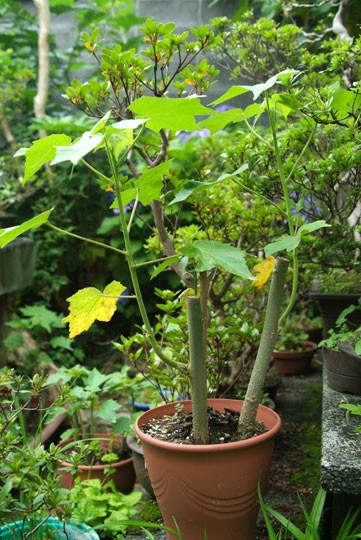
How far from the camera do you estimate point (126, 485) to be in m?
2.32

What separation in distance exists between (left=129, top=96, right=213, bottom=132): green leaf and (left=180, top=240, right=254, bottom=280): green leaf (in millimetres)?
304

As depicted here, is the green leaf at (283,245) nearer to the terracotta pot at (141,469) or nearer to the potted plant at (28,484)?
the potted plant at (28,484)

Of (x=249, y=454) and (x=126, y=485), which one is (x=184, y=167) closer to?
(x=126, y=485)

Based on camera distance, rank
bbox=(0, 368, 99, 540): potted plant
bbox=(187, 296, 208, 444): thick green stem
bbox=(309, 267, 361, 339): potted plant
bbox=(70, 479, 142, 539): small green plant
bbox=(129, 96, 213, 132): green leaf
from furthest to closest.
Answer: bbox=(309, 267, 361, 339): potted plant → bbox=(70, 479, 142, 539): small green plant → bbox=(187, 296, 208, 444): thick green stem → bbox=(0, 368, 99, 540): potted plant → bbox=(129, 96, 213, 132): green leaf

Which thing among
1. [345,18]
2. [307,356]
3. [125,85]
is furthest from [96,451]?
[345,18]

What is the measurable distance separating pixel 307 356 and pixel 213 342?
1711mm

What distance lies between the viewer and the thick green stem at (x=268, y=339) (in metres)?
1.50

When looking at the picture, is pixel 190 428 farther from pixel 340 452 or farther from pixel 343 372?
pixel 343 372

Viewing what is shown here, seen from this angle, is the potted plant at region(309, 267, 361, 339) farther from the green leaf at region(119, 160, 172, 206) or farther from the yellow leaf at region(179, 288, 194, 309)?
the green leaf at region(119, 160, 172, 206)

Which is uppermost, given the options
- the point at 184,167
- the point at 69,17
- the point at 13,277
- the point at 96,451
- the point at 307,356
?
the point at 69,17

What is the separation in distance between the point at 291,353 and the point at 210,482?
7.25 ft

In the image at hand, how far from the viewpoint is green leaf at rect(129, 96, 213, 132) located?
123 cm

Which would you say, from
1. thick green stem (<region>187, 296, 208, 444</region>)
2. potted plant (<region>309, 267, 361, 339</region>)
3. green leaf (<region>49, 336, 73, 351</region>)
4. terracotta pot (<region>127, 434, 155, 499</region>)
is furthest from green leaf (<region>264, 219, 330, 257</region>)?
green leaf (<region>49, 336, 73, 351</region>)

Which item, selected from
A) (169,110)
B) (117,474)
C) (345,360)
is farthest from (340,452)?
(117,474)
